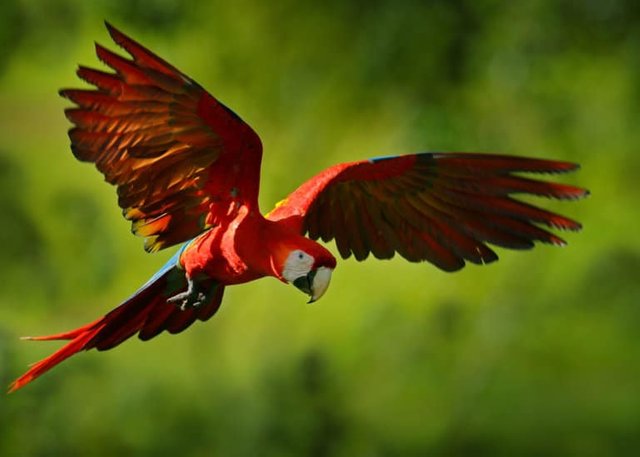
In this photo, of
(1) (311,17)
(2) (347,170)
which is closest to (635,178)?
(1) (311,17)

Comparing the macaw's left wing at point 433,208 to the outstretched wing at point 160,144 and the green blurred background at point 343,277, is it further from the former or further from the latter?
the green blurred background at point 343,277

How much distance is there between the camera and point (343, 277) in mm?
2402

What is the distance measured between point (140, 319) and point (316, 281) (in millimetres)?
231

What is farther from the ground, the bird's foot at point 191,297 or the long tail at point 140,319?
the bird's foot at point 191,297

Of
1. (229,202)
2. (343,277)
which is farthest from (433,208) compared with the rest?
(343,277)

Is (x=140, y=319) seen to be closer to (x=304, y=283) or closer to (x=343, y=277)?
(x=304, y=283)

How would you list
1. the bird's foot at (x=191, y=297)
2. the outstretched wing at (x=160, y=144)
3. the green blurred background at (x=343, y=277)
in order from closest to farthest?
the outstretched wing at (x=160, y=144)
the bird's foot at (x=191, y=297)
the green blurred background at (x=343, y=277)

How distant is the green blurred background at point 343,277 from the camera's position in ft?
7.93

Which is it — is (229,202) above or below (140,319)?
above

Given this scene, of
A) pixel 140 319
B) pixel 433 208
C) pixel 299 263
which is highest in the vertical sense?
pixel 433 208

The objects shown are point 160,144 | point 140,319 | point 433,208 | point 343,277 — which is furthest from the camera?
point 343,277

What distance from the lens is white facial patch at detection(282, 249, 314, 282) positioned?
109 centimetres

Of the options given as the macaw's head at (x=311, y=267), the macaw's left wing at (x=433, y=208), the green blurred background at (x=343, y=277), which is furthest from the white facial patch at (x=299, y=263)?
the green blurred background at (x=343, y=277)

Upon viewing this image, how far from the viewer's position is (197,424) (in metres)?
2.48
